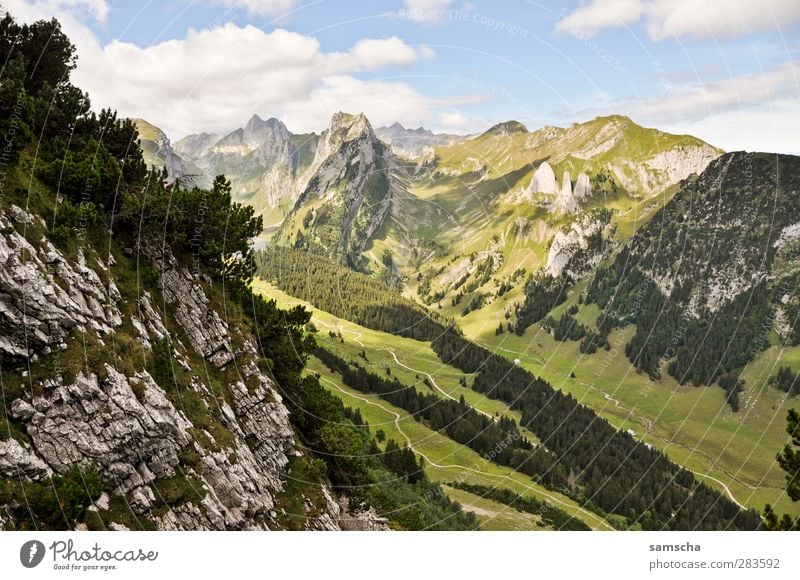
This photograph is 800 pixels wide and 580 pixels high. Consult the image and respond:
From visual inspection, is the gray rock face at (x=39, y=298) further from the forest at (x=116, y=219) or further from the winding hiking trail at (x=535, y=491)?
the winding hiking trail at (x=535, y=491)

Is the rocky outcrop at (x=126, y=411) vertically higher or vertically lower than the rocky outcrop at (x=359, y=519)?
higher

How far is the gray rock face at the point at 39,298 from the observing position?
30.7 metres

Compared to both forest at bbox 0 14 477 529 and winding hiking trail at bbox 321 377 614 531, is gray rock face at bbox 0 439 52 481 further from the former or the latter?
winding hiking trail at bbox 321 377 614 531

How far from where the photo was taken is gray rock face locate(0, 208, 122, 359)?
3073cm

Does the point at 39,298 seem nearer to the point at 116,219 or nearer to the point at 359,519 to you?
the point at 116,219

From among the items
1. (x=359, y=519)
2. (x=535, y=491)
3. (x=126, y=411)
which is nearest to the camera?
(x=126, y=411)

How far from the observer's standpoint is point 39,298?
32.2 metres

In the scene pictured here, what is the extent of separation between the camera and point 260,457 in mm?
48656

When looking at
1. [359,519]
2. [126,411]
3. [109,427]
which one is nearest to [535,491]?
[359,519]

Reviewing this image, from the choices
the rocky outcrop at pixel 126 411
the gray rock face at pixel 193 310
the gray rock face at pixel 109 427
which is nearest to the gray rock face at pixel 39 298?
the rocky outcrop at pixel 126 411

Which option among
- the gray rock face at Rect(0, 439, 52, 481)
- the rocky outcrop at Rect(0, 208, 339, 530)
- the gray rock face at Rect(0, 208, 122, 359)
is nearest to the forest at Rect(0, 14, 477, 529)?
the gray rock face at Rect(0, 439, 52, 481)
